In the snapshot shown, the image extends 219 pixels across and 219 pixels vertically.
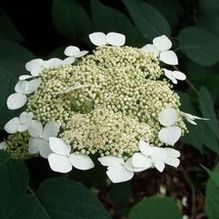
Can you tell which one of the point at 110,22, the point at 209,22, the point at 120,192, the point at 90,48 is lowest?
the point at 120,192

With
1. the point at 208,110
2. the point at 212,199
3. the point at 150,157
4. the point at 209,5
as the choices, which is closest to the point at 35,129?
the point at 150,157

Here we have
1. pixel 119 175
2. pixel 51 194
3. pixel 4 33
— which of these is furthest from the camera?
pixel 4 33

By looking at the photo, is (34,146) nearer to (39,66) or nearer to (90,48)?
(39,66)

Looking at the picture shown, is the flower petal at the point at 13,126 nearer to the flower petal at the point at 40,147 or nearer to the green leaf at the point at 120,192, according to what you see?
the flower petal at the point at 40,147

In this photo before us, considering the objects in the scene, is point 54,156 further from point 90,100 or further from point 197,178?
point 197,178

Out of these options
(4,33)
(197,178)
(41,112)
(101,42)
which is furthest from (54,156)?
(197,178)

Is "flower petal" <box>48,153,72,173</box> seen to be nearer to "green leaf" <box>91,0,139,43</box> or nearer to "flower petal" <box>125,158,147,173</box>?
"flower petal" <box>125,158,147,173</box>
